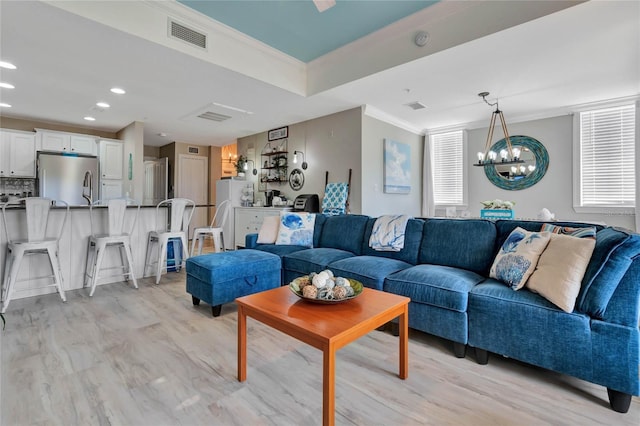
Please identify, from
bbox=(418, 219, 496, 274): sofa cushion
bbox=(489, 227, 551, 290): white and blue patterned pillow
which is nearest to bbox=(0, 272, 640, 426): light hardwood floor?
bbox=(489, 227, 551, 290): white and blue patterned pillow

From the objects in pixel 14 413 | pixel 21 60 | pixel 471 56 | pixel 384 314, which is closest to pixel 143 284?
pixel 14 413

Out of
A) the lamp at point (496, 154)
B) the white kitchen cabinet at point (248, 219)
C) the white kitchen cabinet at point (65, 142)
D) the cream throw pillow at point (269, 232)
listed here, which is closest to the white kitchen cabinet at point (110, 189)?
the white kitchen cabinet at point (65, 142)

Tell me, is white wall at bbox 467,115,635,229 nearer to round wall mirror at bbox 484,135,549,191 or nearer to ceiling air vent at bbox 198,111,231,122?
round wall mirror at bbox 484,135,549,191

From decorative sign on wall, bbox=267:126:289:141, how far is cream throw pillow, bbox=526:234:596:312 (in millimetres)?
5011

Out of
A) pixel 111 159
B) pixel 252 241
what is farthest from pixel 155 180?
pixel 252 241

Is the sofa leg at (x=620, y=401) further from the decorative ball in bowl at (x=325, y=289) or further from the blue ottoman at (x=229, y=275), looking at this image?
the blue ottoman at (x=229, y=275)

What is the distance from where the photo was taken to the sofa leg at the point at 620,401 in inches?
58.8

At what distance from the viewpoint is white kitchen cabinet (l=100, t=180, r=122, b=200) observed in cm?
598

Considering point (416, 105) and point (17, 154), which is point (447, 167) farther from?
point (17, 154)

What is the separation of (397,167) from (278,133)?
2.50 metres

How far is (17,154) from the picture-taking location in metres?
5.28

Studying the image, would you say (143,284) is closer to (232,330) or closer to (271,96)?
(232,330)

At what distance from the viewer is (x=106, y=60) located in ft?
10.6

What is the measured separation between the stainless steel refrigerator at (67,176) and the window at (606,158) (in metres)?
8.22
